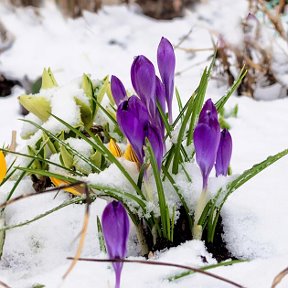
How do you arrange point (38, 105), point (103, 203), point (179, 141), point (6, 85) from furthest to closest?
point (6, 85) < point (38, 105) < point (103, 203) < point (179, 141)

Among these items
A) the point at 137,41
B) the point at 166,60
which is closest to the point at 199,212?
the point at 166,60

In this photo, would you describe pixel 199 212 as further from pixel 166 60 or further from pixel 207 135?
pixel 166 60

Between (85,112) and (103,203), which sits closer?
(103,203)

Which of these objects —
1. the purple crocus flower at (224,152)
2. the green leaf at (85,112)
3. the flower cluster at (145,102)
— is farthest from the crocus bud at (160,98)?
the green leaf at (85,112)

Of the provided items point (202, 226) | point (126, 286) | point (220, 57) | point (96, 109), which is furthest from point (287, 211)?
point (220, 57)

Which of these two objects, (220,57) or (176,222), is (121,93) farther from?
(220,57)

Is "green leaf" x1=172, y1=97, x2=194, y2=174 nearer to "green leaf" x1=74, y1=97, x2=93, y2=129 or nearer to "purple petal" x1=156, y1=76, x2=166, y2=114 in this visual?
"purple petal" x1=156, y1=76, x2=166, y2=114

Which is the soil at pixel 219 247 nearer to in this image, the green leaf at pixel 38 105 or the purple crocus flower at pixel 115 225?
the purple crocus flower at pixel 115 225

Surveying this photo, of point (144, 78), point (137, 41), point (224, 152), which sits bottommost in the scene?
point (137, 41)
